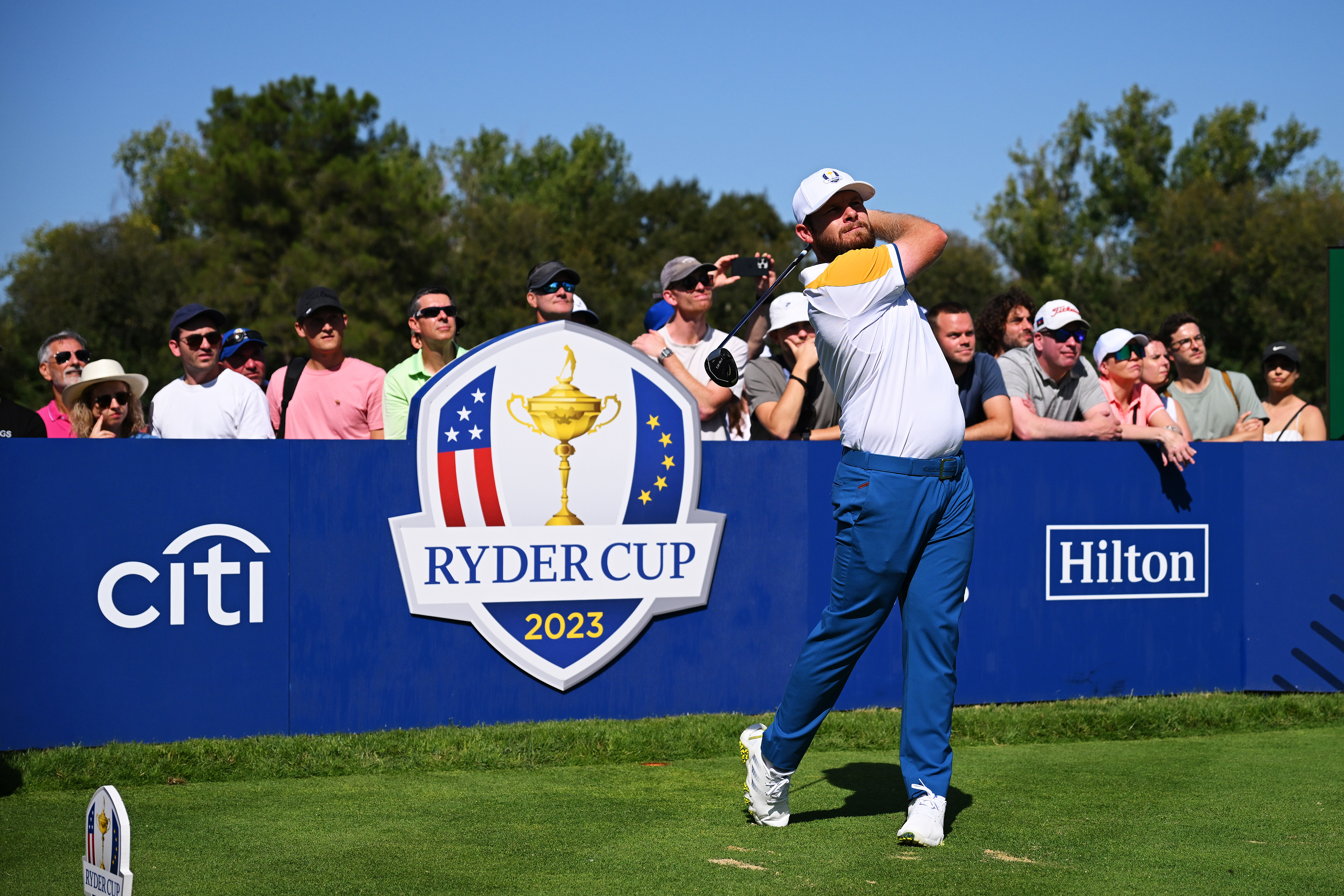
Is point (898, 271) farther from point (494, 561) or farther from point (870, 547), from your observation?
point (494, 561)

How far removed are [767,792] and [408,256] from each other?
147 feet

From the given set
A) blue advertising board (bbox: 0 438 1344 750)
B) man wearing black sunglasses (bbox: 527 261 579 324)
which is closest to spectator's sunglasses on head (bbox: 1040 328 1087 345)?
blue advertising board (bbox: 0 438 1344 750)

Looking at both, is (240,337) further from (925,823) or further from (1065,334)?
(925,823)

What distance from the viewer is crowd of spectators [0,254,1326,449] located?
649 centimetres

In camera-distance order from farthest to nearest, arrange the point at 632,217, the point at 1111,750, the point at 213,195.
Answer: the point at 632,217, the point at 213,195, the point at 1111,750

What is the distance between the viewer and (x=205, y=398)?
646 cm

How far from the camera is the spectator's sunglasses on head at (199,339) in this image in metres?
6.59

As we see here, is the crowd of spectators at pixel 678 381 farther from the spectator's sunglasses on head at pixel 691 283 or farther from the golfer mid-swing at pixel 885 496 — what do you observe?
the golfer mid-swing at pixel 885 496

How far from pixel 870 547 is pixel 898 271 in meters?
0.86

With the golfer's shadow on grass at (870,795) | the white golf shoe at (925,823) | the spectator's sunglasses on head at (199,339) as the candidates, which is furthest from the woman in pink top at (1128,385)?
the spectator's sunglasses on head at (199,339)

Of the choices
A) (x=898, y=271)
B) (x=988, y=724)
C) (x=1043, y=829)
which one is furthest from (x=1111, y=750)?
(x=898, y=271)

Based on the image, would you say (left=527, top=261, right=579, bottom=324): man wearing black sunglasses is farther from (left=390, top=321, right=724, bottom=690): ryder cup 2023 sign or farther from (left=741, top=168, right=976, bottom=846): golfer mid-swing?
(left=741, top=168, right=976, bottom=846): golfer mid-swing

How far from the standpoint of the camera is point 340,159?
47562 mm

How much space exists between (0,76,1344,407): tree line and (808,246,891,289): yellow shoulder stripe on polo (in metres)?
34.6
